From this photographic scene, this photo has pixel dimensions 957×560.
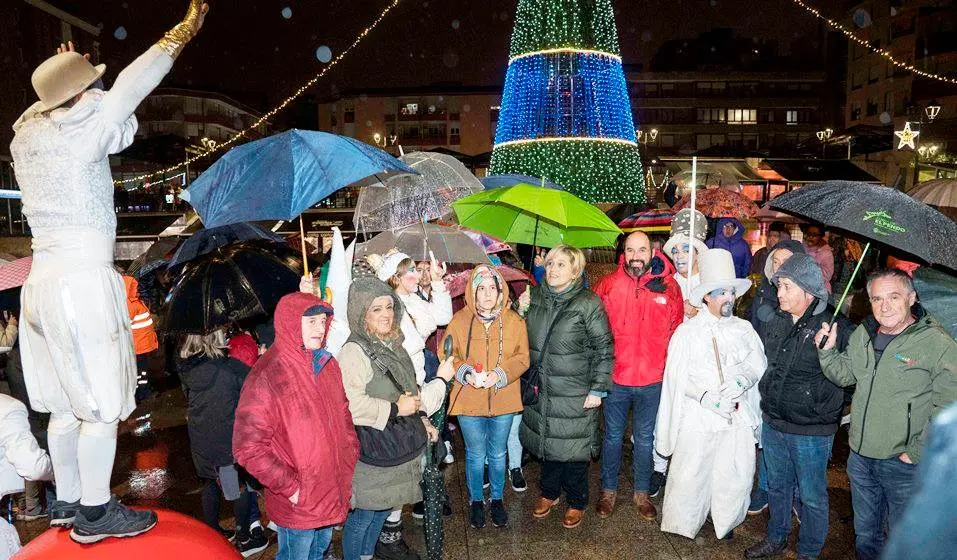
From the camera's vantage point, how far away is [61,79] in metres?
2.83

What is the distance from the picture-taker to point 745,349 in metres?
4.42

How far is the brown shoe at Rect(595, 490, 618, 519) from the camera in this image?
5155 mm

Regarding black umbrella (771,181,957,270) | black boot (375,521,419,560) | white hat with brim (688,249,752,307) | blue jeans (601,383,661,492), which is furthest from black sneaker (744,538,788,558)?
black boot (375,521,419,560)

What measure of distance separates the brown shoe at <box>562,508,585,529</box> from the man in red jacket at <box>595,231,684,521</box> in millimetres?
258

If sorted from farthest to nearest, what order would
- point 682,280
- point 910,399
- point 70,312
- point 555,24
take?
1. point 555,24
2. point 682,280
3. point 910,399
4. point 70,312

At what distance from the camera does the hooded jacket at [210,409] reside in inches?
171

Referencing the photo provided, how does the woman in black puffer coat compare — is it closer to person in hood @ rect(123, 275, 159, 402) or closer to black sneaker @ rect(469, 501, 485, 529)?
black sneaker @ rect(469, 501, 485, 529)

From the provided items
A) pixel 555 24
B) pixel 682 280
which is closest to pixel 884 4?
pixel 555 24

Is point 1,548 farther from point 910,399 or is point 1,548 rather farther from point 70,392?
point 910,399

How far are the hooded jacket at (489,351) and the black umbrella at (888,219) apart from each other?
210cm

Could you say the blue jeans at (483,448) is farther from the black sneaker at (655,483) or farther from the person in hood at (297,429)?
the person in hood at (297,429)

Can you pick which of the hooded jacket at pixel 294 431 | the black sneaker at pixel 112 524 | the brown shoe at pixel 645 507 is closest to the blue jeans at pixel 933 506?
the hooded jacket at pixel 294 431

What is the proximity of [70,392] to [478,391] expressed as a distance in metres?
2.73

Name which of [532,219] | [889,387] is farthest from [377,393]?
[889,387]
